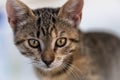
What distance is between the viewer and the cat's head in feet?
1.76

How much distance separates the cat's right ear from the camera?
522 millimetres

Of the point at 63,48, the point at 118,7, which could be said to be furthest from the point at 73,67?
the point at 118,7

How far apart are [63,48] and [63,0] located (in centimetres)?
11

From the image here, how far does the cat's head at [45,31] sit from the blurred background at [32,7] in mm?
44

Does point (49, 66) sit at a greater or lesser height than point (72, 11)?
lesser

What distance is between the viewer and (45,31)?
0.54m

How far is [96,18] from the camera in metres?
0.67

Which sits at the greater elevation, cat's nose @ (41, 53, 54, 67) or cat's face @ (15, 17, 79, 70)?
cat's face @ (15, 17, 79, 70)

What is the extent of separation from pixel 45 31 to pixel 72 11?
2.5 inches

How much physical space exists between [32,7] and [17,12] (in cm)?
6

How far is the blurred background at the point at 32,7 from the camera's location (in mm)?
605

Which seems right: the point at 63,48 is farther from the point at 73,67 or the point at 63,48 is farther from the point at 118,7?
the point at 118,7

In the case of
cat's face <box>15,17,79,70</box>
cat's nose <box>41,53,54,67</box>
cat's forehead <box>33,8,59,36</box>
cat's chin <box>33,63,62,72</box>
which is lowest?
cat's chin <box>33,63,62,72</box>

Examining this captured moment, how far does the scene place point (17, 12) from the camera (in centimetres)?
53
